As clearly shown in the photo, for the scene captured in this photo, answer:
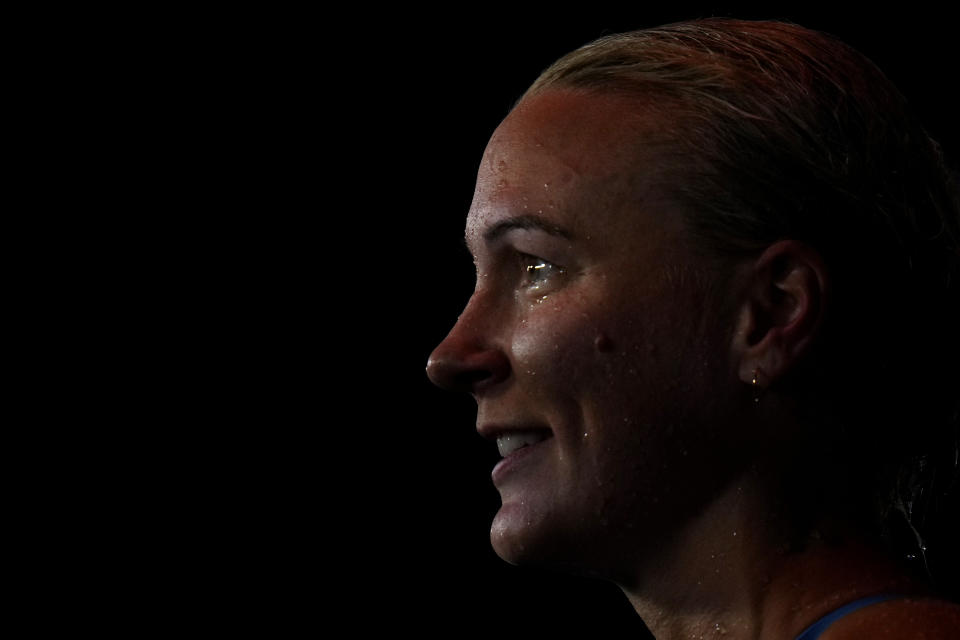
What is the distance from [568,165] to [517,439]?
295mm

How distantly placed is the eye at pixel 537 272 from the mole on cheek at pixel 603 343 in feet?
0.28

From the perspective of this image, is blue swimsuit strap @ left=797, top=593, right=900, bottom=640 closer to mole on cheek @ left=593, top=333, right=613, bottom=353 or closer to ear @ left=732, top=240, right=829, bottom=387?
ear @ left=732, top=240, right=829, bottom=387

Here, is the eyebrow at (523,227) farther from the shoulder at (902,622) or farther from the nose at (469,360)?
the shoulder at (902,622)

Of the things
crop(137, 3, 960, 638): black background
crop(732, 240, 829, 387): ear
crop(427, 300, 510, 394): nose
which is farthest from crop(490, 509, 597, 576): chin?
crop(137, 3, 960, 638): black background

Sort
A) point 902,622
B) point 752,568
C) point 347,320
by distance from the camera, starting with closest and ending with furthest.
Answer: point 902,622
point 752,568
point 347,320

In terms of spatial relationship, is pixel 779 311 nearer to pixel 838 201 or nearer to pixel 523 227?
pixel 838 201

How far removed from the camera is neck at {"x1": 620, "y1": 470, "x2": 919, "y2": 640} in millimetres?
1409

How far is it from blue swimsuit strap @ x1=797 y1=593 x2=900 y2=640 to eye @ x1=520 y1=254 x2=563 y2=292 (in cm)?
43

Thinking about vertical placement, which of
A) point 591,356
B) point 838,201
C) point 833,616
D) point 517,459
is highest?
point 838,201

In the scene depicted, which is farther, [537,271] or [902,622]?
[537,271]

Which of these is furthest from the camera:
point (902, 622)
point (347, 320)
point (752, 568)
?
point (347, 320)

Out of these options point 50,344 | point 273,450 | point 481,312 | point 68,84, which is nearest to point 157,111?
point 68,84

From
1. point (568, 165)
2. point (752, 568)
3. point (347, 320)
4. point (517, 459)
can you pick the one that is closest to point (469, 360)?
point (517, 459)

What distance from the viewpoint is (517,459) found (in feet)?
4.93
